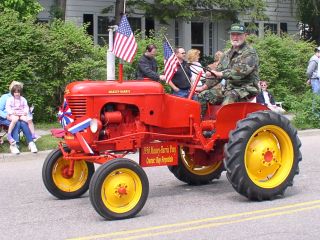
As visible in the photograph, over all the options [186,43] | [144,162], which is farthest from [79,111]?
[186,43]

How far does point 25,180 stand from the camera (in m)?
10.2

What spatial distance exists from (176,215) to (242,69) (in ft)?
6.99

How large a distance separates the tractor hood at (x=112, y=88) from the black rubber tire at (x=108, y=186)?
2.86 feet

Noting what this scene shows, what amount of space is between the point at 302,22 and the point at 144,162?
2549 cm

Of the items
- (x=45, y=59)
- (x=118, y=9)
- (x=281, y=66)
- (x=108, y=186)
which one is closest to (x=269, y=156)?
(x=108, y=186)

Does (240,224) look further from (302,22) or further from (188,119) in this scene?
(302,22)

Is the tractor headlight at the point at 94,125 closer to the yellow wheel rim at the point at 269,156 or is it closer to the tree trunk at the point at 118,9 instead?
the yellow wheel rim at the point at 269,156

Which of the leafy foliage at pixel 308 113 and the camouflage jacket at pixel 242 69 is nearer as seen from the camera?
the camouflage jacket at pixel 242 69

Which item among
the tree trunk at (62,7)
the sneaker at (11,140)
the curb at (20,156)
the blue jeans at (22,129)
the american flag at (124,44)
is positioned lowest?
the curb at (20,156)

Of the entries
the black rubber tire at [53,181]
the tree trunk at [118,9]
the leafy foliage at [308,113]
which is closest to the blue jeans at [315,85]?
the leafy foliage at [308,113]

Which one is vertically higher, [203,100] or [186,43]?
[186,43]

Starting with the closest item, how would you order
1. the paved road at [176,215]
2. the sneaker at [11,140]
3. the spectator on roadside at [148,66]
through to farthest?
the paved road at [176,215], the sneaker at [11,140], the spectator on roadside at [148,66]

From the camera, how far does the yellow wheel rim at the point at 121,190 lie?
711cm

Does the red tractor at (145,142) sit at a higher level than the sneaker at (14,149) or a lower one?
higher
